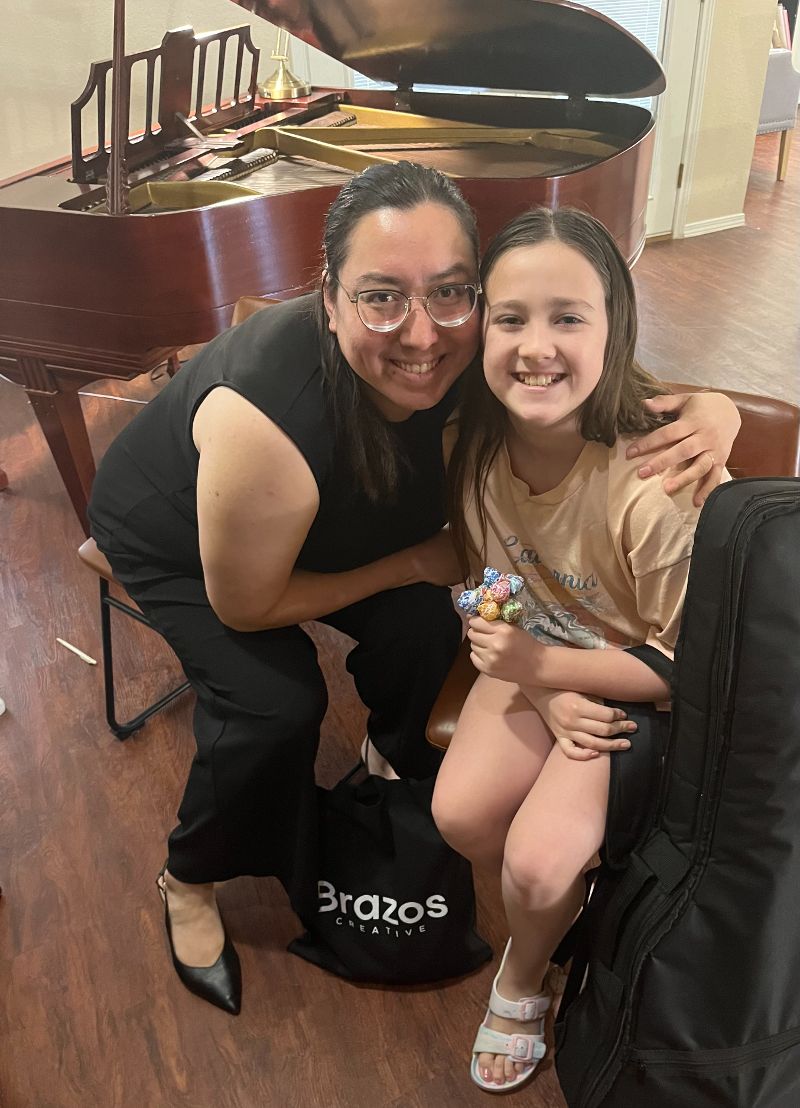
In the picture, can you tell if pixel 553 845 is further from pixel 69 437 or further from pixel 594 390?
pixel 69 437

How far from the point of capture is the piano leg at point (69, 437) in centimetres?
233

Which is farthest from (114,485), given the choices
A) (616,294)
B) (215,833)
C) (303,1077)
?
(303,1077)

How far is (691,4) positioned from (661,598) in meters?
3.82

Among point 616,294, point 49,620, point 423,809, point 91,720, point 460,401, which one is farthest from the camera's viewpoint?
point 49,620

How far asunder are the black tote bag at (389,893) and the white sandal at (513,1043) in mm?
121

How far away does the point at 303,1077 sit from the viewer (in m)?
1.42

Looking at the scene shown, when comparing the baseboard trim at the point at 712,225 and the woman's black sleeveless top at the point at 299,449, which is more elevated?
the woman's black sleeveless top at the point at 299,449

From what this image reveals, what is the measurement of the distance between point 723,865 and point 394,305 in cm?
75

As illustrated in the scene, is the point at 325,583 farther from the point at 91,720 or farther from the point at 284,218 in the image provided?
the point at 284,218

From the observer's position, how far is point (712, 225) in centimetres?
474

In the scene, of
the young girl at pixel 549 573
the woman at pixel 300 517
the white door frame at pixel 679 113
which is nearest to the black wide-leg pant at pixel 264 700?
the woman at pixel 300 517

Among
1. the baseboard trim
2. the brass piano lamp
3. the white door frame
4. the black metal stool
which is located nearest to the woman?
the black metal stool

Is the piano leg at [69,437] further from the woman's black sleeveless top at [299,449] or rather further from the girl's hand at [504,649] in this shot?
the girl's hand at [504,649]

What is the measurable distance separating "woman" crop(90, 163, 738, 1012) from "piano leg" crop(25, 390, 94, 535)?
0.85m
